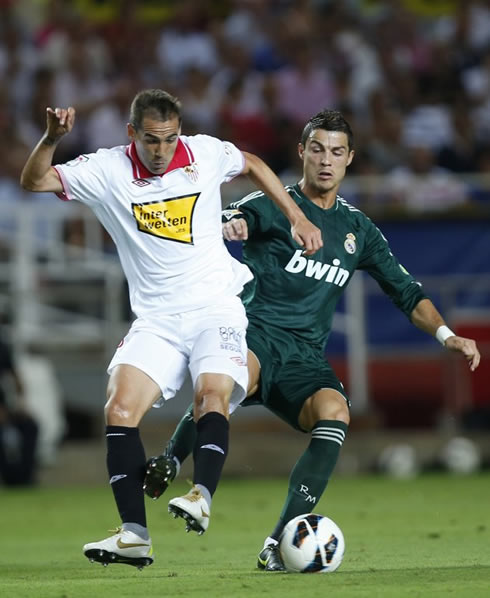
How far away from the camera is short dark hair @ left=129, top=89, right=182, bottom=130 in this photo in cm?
708

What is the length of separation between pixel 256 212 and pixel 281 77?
34.7 ft

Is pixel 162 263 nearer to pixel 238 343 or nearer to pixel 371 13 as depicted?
pixel 238 343

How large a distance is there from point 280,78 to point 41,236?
4138 mm

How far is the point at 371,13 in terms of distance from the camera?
20.4 meters

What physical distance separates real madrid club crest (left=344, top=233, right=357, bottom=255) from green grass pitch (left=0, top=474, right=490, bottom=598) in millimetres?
1841

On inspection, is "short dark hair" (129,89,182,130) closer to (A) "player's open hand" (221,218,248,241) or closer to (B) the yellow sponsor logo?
(B) the yellow sponsor logo

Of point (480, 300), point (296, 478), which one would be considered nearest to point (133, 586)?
point (296, 478)

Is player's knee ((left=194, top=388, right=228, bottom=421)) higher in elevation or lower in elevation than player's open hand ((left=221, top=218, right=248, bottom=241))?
lower

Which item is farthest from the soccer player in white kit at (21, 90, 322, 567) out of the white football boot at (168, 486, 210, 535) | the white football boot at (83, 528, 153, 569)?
the white football boot at (168, 486, 210, 535)

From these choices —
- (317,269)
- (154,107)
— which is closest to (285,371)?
(317,269)

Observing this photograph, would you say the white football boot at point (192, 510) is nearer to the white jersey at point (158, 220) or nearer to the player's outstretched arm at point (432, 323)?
the white jersey at point (158, 220)

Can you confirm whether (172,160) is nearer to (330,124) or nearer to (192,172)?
(192,172)

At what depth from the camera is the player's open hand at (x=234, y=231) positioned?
24.9ft

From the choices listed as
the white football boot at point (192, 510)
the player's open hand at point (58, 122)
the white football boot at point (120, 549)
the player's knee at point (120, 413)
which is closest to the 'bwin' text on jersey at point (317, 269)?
the player's knee at point (120, 413)
